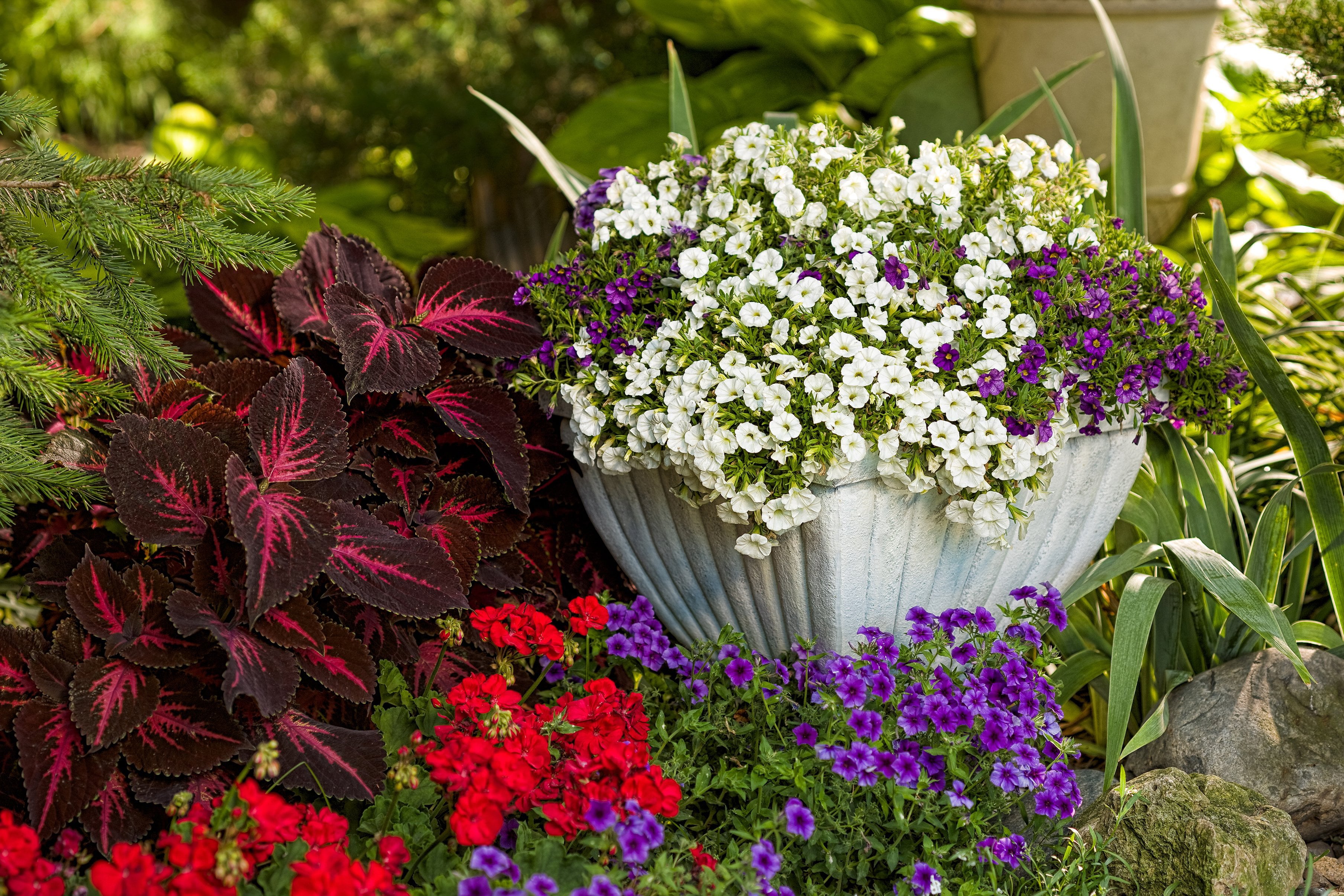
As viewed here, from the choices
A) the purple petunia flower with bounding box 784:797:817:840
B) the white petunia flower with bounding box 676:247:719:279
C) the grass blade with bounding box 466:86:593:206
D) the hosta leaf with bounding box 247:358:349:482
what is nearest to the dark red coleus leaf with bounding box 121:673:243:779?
the hosta leaf with bounding box 247:358:349:482

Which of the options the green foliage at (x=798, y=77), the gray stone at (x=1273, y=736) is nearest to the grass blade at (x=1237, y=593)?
the gray stone at (x=1273, y=736)

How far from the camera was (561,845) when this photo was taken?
1.20 metres

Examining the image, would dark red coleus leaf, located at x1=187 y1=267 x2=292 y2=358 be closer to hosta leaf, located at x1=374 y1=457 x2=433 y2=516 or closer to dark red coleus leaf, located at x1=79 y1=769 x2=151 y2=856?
hosta leaf, located at x1=374 y1=457 x2=433 y2=516

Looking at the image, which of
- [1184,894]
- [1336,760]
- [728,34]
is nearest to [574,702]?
[1184,894]

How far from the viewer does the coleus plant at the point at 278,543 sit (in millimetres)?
1240

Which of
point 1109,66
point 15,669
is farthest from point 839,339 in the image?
point 1109,66

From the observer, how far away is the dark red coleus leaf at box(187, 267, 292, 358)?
1711mm

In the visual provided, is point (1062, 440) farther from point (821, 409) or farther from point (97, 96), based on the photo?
point (97, 96)

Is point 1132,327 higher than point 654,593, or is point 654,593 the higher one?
point 1132,327

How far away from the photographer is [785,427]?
1368mm

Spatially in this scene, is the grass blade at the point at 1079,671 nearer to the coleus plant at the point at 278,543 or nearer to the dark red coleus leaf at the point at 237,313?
the coleus plant at the point at 278,543

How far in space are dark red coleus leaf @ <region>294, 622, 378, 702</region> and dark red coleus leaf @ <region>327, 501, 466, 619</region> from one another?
6 cm

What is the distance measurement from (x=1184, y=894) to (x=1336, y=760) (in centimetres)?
41

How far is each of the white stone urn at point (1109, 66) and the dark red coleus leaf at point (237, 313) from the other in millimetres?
2050
